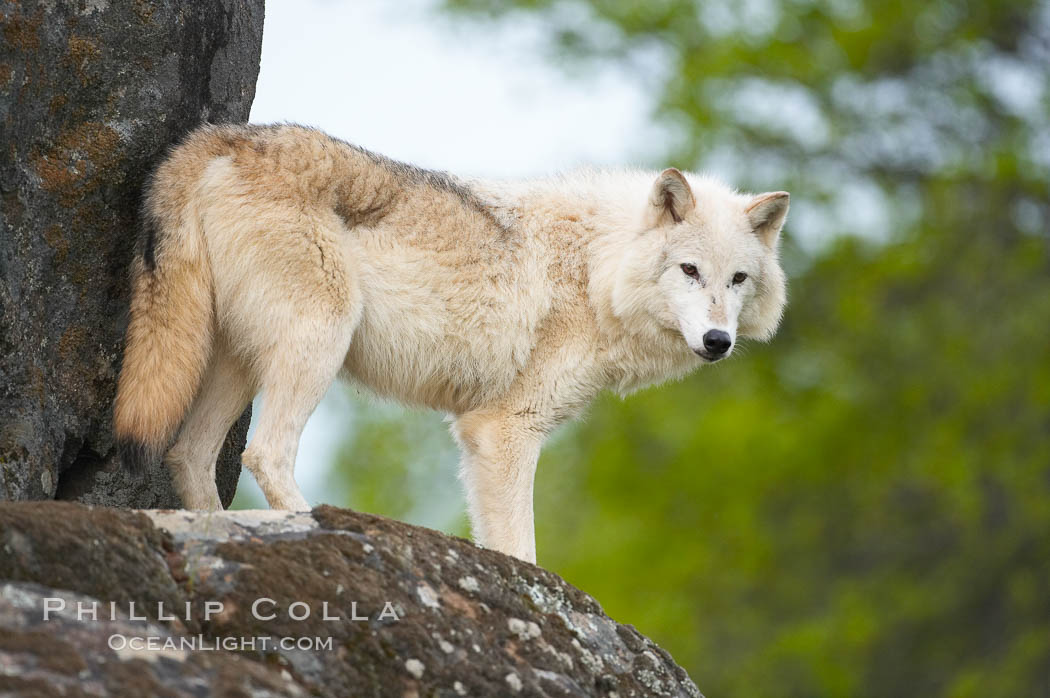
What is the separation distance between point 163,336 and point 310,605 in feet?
6.04

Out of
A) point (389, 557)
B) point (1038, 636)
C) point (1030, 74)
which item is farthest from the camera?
point (1030, 74)

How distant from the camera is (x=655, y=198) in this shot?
23.4ft

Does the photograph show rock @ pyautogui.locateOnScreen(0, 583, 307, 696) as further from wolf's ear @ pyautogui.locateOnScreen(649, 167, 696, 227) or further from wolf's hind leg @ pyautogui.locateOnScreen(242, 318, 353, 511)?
wolf's ear @ pyautogui.locateOnScreen(649, 167, 696, 227)

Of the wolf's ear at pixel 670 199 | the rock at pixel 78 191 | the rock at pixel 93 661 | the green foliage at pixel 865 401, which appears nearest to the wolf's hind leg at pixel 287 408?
the rock at pixel 78 191

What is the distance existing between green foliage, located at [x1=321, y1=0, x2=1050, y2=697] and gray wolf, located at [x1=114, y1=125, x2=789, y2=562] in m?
10.8

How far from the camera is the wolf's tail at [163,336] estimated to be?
5.55 metres

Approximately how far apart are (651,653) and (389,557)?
1.36 m

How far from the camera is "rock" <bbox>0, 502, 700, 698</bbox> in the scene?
390 cm

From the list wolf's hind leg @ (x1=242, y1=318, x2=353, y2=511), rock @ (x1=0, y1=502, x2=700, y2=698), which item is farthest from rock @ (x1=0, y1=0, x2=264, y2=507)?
rock @ (x1=0, y1=502, x2=700, y2=698)

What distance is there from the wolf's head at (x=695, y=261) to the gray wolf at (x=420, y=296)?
1 cm

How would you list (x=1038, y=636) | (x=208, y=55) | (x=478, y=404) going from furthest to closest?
(x=1038, y=636), (x=478, y=404), (x=208, y=55)

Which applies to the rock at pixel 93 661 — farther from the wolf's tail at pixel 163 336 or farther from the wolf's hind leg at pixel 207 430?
the wolf's hind leg at pixel 207 430

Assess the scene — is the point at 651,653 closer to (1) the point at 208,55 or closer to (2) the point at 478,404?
(2) the point at 478,404

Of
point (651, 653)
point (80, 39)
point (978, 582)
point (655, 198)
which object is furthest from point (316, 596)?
point (978, 582)
